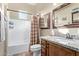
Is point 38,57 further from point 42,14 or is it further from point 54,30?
point 42,14

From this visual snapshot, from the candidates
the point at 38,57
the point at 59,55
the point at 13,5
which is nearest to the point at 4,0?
the point at 13,5

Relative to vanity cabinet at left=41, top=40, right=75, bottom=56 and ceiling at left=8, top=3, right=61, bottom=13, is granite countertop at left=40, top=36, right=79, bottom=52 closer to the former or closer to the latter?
vanity cabinet at left=41, top=40, right=75, bottom=56

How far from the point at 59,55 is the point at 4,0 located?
3.50ft

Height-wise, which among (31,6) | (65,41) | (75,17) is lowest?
(65,41)

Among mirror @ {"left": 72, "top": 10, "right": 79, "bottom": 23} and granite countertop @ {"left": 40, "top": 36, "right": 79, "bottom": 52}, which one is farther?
mirror @ {"left": 72, "top": 10, "right": 79, "bottom": 23}

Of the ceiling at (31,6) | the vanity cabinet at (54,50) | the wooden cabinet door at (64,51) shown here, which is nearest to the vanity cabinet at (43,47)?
the vanity cabinet at (54,50)

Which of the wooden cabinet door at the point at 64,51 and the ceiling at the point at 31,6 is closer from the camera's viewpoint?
the wooden cabinet door at the point at 64,51

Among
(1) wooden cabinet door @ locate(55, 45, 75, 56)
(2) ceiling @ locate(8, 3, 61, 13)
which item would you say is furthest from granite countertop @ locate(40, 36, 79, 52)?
(2) ceiling @ locate(8, 3, 61, 13)

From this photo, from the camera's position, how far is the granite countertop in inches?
58.8

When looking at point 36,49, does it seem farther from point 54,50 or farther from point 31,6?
point 31,6

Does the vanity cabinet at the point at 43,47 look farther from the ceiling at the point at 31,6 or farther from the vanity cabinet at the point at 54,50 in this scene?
the ceiling at the point at 31,6

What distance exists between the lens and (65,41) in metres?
1.63

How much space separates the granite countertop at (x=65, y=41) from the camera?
1.49 m

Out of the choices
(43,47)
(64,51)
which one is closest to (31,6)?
(43,47)
